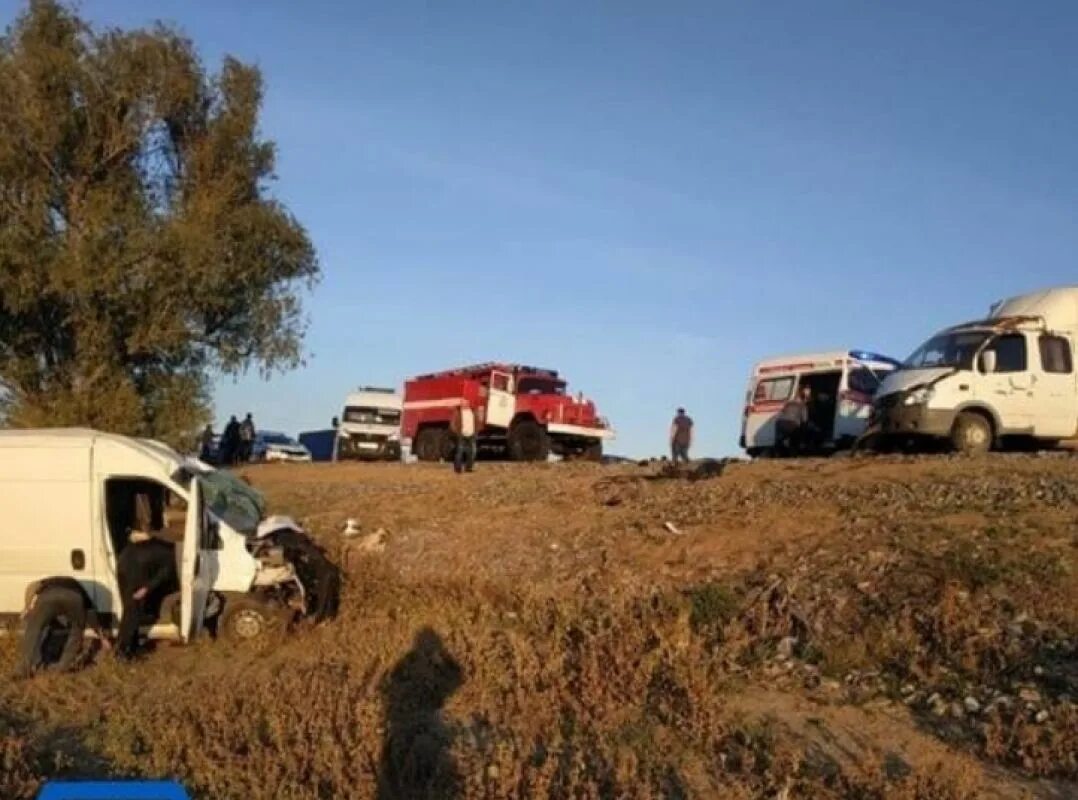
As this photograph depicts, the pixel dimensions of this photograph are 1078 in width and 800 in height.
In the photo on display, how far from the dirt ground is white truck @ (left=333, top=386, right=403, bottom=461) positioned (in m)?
22.9

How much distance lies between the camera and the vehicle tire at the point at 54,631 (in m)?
11.6

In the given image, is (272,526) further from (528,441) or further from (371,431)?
(371,431)

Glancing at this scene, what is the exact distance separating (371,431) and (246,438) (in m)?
3.94

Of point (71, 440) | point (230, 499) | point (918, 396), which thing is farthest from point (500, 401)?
point (71, 440)

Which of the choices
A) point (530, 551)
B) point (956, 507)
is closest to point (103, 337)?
point (530, 551)

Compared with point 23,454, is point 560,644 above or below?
below

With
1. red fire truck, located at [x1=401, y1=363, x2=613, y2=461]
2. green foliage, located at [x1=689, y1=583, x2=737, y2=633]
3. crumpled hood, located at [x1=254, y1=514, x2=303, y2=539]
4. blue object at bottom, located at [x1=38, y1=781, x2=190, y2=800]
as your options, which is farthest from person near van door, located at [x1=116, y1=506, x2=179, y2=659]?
red fire truck, located at [x1=401, y1=363, x2=613, y2=461]

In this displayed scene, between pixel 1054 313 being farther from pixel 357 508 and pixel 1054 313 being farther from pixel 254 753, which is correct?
pixel 254 753

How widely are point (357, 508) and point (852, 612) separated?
11892 mm

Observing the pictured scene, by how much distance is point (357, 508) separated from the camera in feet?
72.3

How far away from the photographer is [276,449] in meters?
44.3

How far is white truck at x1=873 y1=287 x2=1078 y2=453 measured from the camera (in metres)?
21.6

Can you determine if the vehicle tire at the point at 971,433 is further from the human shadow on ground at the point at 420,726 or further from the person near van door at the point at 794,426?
the human shadow on ground at the point at 420,726

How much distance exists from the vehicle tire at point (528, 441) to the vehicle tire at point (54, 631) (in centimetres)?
2159
